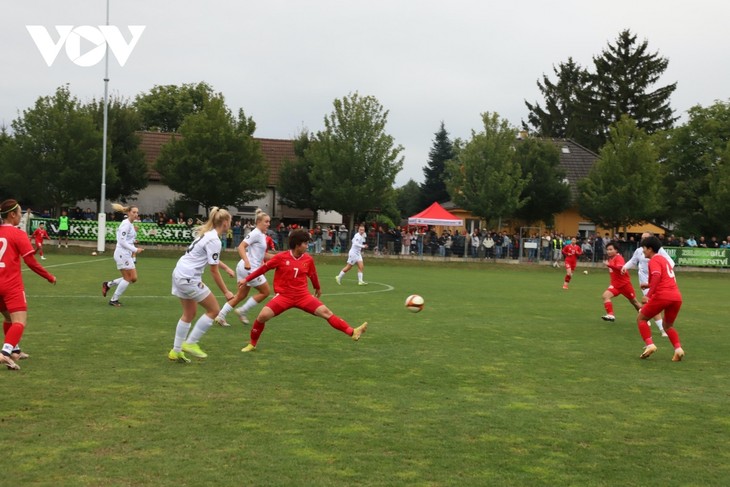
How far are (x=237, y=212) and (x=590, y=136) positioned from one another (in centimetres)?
3696

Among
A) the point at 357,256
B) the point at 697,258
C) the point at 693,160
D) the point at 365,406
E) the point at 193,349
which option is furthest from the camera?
the point at 693,160

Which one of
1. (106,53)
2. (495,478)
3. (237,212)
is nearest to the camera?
(495,478)

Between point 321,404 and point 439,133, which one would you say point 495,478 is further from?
point 439,133

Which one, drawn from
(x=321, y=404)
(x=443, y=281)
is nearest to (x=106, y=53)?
(x=443, y=281)

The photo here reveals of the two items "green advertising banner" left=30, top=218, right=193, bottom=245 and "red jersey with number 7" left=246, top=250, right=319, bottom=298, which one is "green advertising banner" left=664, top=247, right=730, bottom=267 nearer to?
"green advertising banner" left=30, top=218, right=193, bottom=245

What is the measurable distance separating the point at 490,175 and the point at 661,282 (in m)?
38.0

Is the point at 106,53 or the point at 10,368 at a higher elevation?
the point at 106,53

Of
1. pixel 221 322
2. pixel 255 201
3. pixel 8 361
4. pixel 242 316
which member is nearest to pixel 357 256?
pixel 242 316

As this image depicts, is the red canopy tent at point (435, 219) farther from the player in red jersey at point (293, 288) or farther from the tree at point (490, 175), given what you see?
the player in red jersey at point (293, 288)

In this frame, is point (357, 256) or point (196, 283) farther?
point (357, 256)

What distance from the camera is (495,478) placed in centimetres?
588

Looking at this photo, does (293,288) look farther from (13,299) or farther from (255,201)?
(255,201)

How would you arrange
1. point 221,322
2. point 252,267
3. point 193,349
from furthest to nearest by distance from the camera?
1. point 252,267
2. point 221,322
3. point 193,349

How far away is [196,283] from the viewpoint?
10273 mm
